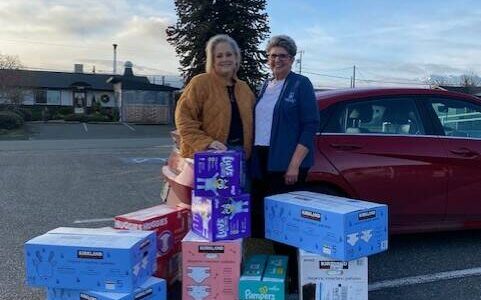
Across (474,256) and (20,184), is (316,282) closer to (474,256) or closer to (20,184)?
(474,256)

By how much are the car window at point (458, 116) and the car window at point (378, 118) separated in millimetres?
253

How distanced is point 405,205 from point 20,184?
6761mm

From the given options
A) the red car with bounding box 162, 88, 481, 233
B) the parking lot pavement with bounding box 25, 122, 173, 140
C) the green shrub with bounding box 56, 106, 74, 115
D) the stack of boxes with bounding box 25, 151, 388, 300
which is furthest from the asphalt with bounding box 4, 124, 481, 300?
the green shrub with bounding box 56, 106, 74, 115

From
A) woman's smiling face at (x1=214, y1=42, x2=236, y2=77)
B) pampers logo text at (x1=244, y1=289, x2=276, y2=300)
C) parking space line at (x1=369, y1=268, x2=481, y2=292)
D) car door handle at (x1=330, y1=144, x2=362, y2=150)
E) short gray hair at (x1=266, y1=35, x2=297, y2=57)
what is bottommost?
parking space line at (x1=369, y1=268, x2=481, y2=292)

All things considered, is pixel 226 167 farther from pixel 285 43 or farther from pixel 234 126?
pixel 285 43

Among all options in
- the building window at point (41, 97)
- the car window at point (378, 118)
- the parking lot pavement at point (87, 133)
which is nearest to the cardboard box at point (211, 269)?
the car window at point (378, 118)

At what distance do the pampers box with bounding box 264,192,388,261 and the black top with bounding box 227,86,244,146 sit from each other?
477 mm

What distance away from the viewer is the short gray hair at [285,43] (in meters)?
3.84

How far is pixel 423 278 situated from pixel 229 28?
28992mm

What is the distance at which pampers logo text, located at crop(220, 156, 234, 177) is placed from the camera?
135 inches

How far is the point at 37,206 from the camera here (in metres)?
7.27

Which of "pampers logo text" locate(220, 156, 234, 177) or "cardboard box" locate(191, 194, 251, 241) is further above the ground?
"pampers logo text" locate(220, 156, 234, 177)

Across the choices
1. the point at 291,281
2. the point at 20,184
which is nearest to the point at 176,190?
the point at 291,281

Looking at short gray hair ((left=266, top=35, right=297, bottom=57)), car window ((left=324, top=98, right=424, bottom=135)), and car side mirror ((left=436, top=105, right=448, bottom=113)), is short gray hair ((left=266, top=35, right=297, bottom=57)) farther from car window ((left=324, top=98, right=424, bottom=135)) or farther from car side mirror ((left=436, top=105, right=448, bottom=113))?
car side mirror ((left=436, top=105, right=448, bottom=113))
